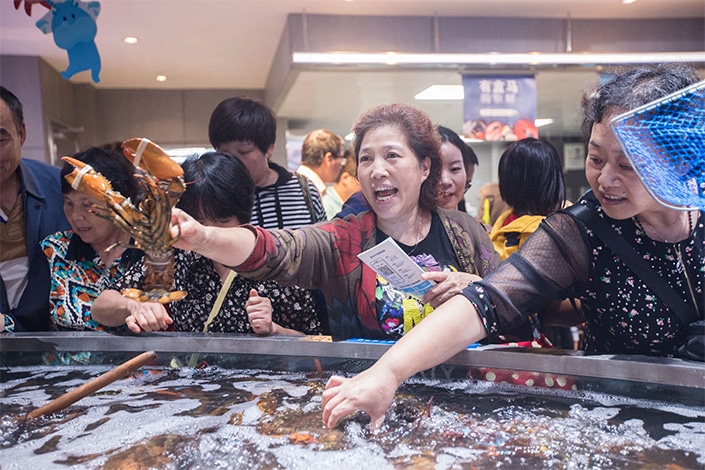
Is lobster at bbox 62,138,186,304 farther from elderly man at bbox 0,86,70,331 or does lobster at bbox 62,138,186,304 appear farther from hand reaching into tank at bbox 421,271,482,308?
elderly man at bbox 0,86,70,331

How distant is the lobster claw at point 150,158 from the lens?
124 centimetres

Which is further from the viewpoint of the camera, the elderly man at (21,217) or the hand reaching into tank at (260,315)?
the elderly man at (21,217)

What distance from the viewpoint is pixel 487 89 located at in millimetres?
5422

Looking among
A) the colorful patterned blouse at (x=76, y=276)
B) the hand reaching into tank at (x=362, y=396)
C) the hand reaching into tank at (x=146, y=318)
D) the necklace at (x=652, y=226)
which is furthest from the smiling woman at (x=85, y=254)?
the necklace at (x=652, y=226)

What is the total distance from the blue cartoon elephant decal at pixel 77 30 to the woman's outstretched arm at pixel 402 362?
101 inches

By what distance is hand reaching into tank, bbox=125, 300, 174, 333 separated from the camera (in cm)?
195

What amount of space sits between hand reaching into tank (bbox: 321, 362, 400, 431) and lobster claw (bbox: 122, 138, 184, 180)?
541 mm

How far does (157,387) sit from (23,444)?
0.42m

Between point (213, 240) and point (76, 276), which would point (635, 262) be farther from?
point (76, 276)

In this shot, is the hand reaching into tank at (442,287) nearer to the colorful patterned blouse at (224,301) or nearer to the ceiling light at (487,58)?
the colorful patterned blouse at (224,301)

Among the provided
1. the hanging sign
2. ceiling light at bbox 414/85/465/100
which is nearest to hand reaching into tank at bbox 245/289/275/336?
the hanging sign

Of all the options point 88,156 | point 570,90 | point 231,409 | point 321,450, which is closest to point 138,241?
point 231,409

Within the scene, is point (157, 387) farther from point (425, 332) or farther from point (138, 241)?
point (425, 332)

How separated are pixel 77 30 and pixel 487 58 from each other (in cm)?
329
